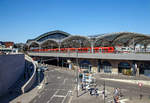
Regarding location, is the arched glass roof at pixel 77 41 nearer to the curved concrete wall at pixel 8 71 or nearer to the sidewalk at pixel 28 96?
the curved concrete wall at pixel 8 71

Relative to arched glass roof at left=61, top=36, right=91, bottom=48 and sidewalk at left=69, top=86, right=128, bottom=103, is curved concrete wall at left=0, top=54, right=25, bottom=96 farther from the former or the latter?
arched glass roof at left=61, top=36, right=91, bottom=48

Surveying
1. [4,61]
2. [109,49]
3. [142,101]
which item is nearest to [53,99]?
[4,61]

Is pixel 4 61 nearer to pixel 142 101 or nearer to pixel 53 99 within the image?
pixel 53 99

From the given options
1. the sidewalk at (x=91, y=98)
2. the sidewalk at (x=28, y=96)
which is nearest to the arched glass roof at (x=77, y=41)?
the sidewalk at (x=91, y=98)

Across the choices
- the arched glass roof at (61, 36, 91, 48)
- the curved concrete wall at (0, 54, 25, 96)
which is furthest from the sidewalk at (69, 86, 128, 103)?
the arched glass roof at (61, 36, 91, 48)

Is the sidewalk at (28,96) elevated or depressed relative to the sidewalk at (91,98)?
depressed

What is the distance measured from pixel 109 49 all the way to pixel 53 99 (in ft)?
79.0

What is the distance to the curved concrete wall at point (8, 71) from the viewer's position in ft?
67.4

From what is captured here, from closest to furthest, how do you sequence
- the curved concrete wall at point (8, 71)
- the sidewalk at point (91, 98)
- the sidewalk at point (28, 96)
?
1. the sidewalk at point (91, 98)
2. the sidewalk at point (28, 96)
3. the curved concrete wall at point (8, 71)

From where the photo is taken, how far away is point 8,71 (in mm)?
22562

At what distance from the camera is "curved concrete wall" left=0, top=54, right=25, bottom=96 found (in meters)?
20.5

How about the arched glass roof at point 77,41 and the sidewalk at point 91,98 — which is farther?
the arched glass roof at point 77,41

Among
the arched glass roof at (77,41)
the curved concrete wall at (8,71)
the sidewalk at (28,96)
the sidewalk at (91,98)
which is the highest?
the arched glass roof at (77,41)

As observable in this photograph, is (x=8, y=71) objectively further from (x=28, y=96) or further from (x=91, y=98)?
(x=91, y=98)
